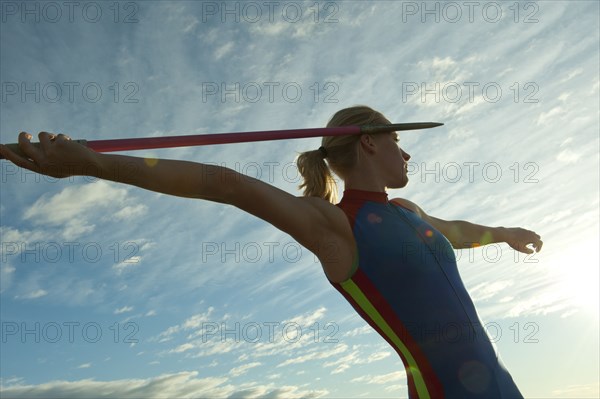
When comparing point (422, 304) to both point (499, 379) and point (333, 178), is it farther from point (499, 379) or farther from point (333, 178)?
point (333, 178)

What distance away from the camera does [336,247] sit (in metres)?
3.03

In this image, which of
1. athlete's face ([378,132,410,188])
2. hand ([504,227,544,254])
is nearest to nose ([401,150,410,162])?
athlete's face ([378,132,410,188])

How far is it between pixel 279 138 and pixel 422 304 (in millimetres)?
1225

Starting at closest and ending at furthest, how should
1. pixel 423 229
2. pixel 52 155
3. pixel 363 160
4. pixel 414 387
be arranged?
1. pixel 52 155
2. pixel 414 387
3. pixel 423 229
4. pixel 363 160

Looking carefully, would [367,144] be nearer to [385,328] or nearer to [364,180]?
[364,180]

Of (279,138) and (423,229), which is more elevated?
(279,138)

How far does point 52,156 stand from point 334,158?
6.42 feet

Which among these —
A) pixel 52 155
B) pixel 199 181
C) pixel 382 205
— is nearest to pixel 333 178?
pixel 382 205

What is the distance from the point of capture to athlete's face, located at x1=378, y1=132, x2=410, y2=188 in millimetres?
3664

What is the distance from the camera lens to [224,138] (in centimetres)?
288

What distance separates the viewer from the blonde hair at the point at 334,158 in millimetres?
3662

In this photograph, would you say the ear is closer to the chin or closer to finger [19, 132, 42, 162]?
the chin

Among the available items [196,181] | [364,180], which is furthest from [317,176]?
[196,181]

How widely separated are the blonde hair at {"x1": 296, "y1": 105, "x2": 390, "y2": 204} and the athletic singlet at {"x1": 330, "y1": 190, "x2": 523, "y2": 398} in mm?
488
